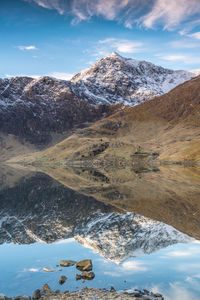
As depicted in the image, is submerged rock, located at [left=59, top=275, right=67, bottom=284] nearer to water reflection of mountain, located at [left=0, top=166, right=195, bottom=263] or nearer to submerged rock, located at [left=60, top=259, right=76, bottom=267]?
submerged rock, located at [left=60, top=259, right=76, bottom=267]

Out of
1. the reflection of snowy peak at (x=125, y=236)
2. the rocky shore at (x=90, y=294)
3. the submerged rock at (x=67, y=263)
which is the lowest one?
the rocky shore at (x=90, y=294)

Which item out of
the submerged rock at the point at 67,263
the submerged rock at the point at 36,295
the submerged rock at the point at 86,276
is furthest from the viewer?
the submerged rock at the point at 67,263

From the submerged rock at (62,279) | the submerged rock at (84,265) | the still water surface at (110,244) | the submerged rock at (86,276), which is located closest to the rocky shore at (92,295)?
the still water surface at (110,244)

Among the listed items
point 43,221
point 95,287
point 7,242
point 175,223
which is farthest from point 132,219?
point 95,287

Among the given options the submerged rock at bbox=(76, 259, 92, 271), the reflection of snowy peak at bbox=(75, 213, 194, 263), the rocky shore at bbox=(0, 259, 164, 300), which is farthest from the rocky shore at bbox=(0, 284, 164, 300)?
the reflection of snowy peak at bbox=(75, 213, 194, 263)

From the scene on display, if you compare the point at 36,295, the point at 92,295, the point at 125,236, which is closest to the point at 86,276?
the point at 92,295

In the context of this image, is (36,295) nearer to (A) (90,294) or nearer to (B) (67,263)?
(A) (90,294)

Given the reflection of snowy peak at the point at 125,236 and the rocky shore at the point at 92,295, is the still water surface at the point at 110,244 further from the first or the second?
the rocky shore at the point at 92,295

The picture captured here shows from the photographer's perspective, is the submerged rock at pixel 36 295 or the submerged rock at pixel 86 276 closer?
the submerged rock at pixel 36 295
